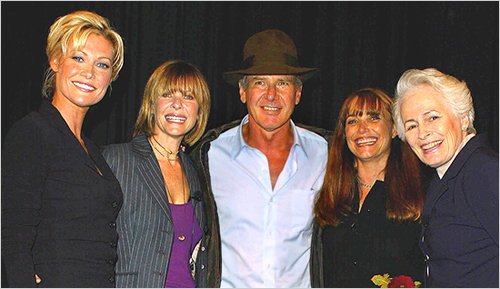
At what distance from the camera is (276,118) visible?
3406mm

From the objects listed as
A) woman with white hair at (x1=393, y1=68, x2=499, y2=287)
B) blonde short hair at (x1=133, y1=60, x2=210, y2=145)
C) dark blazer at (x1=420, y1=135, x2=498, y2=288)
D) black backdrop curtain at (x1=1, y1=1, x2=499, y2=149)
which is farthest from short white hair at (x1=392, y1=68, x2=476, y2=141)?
black backdrop curtain at (x1=1, y1=1, x2=499, y2=149)

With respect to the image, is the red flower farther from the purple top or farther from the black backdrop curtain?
the black backdrop curtain

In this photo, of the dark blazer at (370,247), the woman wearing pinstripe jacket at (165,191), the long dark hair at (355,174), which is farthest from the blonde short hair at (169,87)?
the dark blazer at (370,247)

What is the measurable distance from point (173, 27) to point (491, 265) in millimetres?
2428

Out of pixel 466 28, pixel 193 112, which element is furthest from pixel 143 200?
pixel 466 28

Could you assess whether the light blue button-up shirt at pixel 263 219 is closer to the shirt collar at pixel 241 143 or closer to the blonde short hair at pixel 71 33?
the shirt collar at pixel 241 143

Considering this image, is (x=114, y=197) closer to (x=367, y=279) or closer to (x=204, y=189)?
(x=204, y=189)

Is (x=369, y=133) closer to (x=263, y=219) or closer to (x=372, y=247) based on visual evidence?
(x=372, y=247)

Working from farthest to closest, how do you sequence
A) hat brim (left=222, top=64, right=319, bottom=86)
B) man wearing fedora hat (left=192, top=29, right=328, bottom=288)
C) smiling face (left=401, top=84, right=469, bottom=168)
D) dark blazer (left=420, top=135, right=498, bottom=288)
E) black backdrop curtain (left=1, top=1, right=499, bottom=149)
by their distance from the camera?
black backdrop curtain (left=1, top=1, right=499, bottom=149)
hat brim (left=222, top=64, right=319, bottom=86)
man wearing fedora hat (left=192, top=29, right=328, bottom=288)
smiling face (left=401, top=84, right=469, bottom=168)
dark blazer (left=420, top=135, right=498, bottom=288)

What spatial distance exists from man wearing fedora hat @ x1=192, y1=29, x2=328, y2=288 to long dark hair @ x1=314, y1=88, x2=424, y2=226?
11cm

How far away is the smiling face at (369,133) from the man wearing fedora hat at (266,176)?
27cm

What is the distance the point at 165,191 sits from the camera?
9.93ft

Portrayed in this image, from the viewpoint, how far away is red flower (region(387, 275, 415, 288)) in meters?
3.07

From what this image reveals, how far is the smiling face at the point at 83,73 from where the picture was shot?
9.16ft
